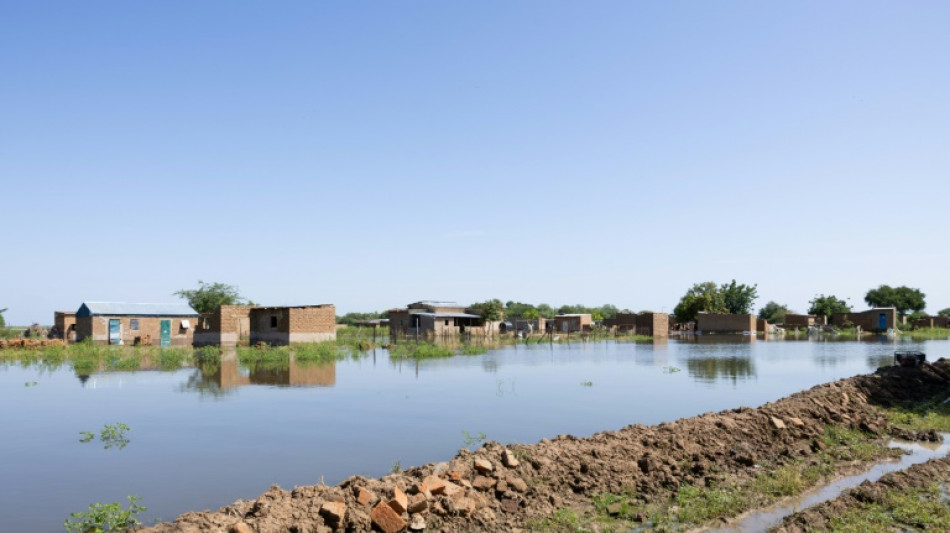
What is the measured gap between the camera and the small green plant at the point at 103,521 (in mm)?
7180

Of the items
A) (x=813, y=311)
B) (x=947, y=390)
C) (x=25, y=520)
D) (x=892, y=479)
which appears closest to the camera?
(x=25, y=520)

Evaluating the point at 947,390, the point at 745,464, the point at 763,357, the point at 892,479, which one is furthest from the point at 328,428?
the point at 763,357

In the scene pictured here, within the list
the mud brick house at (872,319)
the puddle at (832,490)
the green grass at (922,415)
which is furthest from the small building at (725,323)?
the puddle at (832,490)

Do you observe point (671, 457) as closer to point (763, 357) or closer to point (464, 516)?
point (464, 516)

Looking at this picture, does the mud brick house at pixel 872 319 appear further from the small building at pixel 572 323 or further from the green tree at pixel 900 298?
the small building at pixel 572 323

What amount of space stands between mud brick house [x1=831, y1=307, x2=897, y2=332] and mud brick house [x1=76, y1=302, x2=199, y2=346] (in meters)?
71.1

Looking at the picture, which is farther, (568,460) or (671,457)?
(671,457)

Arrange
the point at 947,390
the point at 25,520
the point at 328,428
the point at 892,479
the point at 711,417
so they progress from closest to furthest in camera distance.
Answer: the point at 25,520
the point at 892,479
the point at 711,417
the point at 328,428
the point at 947,390

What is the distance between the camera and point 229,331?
36.5m

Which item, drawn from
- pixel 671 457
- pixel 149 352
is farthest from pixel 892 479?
pixel 149 352

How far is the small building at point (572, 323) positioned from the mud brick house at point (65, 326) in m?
43.4

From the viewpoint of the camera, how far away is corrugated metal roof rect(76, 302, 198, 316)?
41522mm

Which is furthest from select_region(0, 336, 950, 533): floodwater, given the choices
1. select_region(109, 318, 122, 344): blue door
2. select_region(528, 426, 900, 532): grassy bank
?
select_region(109, 318, 122, 344): blue door

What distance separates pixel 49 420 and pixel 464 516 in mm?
11942
